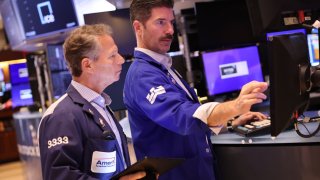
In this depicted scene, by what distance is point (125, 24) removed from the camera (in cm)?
356

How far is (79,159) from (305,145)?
3.32 ft

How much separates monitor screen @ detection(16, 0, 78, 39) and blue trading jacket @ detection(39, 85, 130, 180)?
3.48 m

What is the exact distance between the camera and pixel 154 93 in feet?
5.62

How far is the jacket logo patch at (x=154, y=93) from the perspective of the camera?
5.59ft

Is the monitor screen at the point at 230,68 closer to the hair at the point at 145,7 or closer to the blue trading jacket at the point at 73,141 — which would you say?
the hair at the point at 145,7

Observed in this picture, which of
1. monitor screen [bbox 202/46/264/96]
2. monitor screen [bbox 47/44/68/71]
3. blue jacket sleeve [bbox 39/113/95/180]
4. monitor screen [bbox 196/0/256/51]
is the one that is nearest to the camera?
blue jacket sleeve [bbox 39/113/95/180]

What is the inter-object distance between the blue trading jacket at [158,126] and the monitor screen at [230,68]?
1591 mm

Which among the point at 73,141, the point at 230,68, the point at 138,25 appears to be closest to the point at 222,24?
the point at 230,68

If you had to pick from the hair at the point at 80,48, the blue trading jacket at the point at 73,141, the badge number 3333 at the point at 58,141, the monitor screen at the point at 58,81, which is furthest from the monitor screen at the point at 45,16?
the badge number 3333 at the point at 58,141

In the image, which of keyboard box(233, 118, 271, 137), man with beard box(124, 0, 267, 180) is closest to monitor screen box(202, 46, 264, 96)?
keyboard box(233, 118, 271, 137)

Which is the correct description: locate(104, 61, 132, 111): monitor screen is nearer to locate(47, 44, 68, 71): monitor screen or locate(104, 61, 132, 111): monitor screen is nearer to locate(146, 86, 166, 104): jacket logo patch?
locate(146, 86, 166, 104): jacket logo patch

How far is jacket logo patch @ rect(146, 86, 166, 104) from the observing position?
5.59 ft

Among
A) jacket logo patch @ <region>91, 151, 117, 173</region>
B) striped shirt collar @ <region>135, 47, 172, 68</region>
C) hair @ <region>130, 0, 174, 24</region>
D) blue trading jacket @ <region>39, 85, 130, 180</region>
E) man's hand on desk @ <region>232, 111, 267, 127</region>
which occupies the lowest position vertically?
man's hand on desk @ <region>232, 111, 267, 127</region>

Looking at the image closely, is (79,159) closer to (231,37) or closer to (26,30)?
(231,37)
